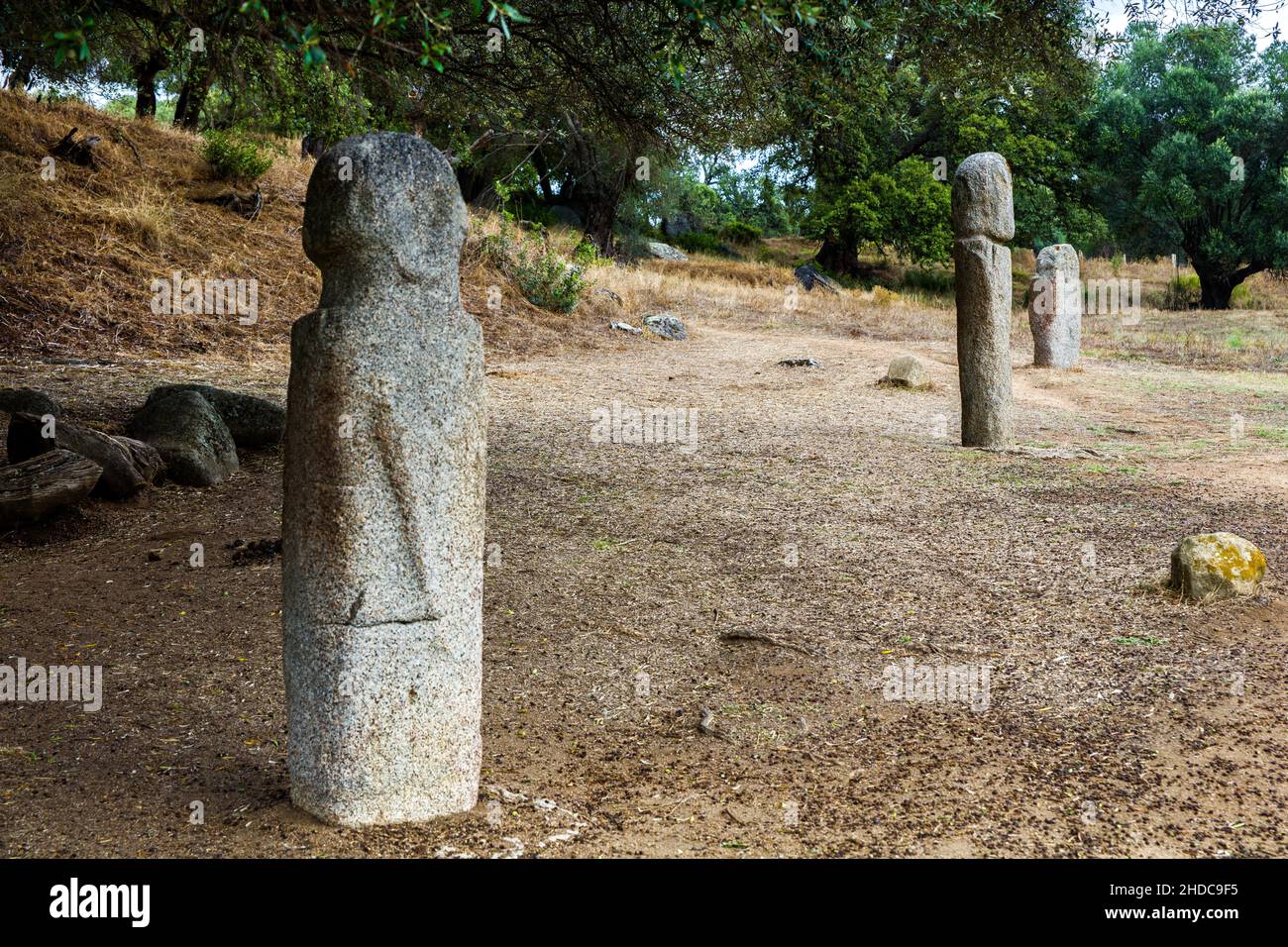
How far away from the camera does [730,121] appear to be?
30.2 ft

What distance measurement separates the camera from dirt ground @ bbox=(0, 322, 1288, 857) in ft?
13.0

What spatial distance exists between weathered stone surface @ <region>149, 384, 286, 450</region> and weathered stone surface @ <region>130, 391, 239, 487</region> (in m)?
0.39

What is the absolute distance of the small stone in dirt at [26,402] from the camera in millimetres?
8656

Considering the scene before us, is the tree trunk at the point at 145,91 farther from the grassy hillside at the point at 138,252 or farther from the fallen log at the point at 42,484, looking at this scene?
the fallen log at the point at 42,484

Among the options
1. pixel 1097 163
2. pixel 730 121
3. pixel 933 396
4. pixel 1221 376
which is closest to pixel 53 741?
pixel 730 121

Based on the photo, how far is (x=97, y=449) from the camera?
769 cm

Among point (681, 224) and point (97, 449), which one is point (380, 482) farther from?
point (681, 224)


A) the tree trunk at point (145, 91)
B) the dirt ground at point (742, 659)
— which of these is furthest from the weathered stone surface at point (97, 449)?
the tree trunk at point (145, 91)

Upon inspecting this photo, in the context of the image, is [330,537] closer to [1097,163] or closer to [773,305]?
[773,305]

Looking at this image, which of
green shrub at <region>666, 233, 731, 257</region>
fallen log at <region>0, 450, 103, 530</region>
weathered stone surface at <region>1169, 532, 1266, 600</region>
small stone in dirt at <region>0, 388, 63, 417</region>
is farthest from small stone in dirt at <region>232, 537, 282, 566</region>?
green shrub at <region>666, 233, 731, 257</region>

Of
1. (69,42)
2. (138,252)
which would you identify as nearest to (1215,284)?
(138,252)

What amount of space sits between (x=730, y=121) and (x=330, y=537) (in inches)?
265

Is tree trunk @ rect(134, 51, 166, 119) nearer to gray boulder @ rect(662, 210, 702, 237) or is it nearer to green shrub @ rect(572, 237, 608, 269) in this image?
green shrub @ rect(572, 237, 608, 269)

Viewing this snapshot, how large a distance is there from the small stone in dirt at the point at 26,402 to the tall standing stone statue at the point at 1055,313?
13657 mm
